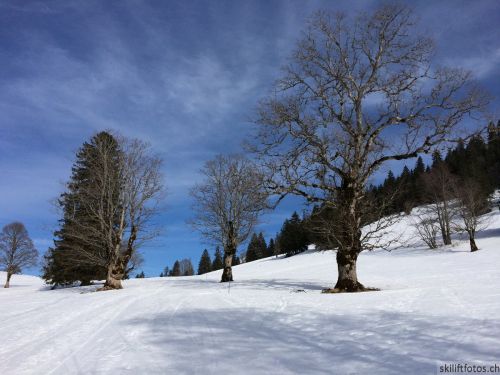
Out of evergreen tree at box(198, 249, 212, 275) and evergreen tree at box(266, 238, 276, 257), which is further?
evergreen tree at box(266, 238, 276, 257)

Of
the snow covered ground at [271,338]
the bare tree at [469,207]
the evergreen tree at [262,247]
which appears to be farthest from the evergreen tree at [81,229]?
the evergreen tree at [262,247]

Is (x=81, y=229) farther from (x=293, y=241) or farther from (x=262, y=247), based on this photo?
(x=262, y=247)

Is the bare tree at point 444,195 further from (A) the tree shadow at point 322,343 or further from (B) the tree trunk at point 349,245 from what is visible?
(A) the tree shadow at point 322,343

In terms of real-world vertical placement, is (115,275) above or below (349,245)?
below

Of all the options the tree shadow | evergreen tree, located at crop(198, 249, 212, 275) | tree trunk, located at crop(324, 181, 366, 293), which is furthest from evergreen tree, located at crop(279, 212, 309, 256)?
the tree shadow

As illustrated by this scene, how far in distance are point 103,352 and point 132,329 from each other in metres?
1.53

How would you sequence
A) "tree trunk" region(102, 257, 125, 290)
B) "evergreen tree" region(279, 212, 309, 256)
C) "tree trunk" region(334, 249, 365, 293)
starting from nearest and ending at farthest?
"tree trunk" region(334, 249, 365, 293) → "tree trunk" region(102, 257, 125, 290) → "evergreen tree" region(279, 212, 309, 256)

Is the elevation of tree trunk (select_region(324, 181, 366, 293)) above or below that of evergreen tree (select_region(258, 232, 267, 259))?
below

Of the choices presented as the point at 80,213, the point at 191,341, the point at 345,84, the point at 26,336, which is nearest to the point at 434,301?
the point at 191,341

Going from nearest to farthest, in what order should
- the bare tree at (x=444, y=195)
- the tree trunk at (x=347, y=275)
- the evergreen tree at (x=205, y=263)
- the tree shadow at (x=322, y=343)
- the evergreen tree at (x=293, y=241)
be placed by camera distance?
the tree shadow at (x=322, y=343), the tree trunk at (x=347, y=275), the bare tree at (x=444, y=195), the evergreen tree at (x=293, y=241), the evergreen tree at (x=205, y=263)

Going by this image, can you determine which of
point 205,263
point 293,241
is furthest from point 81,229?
point 205,263

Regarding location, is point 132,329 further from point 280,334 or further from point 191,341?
point 280,334

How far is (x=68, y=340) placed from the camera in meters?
6.75

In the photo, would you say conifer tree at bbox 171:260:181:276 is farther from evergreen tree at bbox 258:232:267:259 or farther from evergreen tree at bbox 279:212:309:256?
evergreen tree at bbox 279:212:309:256
